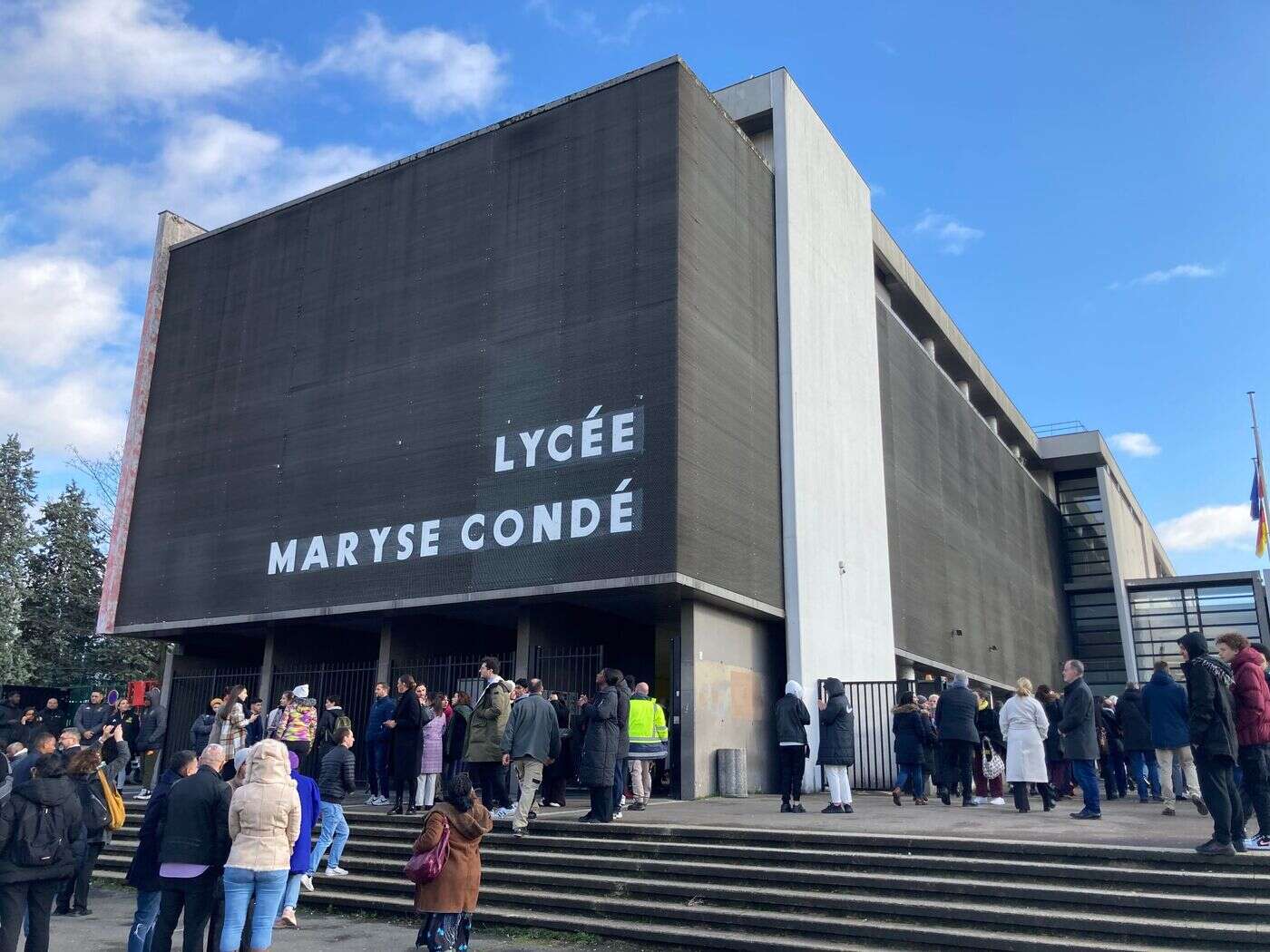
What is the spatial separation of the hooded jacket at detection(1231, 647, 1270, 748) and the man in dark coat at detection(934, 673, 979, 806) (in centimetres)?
478

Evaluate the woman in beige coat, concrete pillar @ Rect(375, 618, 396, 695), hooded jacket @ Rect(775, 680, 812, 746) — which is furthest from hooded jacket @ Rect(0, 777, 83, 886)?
concrete pillar @ Rect(375, 618, 396, 695)

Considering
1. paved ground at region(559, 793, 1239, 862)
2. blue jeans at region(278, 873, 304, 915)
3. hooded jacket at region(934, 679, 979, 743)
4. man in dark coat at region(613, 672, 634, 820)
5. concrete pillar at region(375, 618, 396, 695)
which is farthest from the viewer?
concrete pillar at region(375, 618, 396, 695)

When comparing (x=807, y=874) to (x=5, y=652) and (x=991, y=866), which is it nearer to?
(x=991, y=866)

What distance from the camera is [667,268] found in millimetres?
17094

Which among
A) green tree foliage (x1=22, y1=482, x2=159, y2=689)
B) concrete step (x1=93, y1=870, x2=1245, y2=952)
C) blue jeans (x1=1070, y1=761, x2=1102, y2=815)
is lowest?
concrete step (x1=93, y1=870, x2=1245, y2=952)

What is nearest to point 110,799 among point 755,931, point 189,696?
point 755,931

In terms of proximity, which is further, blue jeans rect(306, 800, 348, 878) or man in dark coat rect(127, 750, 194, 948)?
blue jeans rect(306, 800, 348, 878)

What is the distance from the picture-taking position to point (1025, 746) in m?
12.6

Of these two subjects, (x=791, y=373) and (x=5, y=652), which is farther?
(x=5, y=652)

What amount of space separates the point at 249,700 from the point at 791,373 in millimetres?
13263

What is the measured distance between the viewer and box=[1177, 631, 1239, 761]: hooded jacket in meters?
8.10

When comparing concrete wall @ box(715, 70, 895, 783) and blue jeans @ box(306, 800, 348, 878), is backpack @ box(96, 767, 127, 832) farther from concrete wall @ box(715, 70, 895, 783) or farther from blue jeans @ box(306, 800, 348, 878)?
concrete wall @ box(715, 70, 895, 783)

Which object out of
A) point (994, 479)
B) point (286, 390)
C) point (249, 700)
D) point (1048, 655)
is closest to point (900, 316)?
point (994, 479)

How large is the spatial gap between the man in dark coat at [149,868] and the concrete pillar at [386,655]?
12016mm
